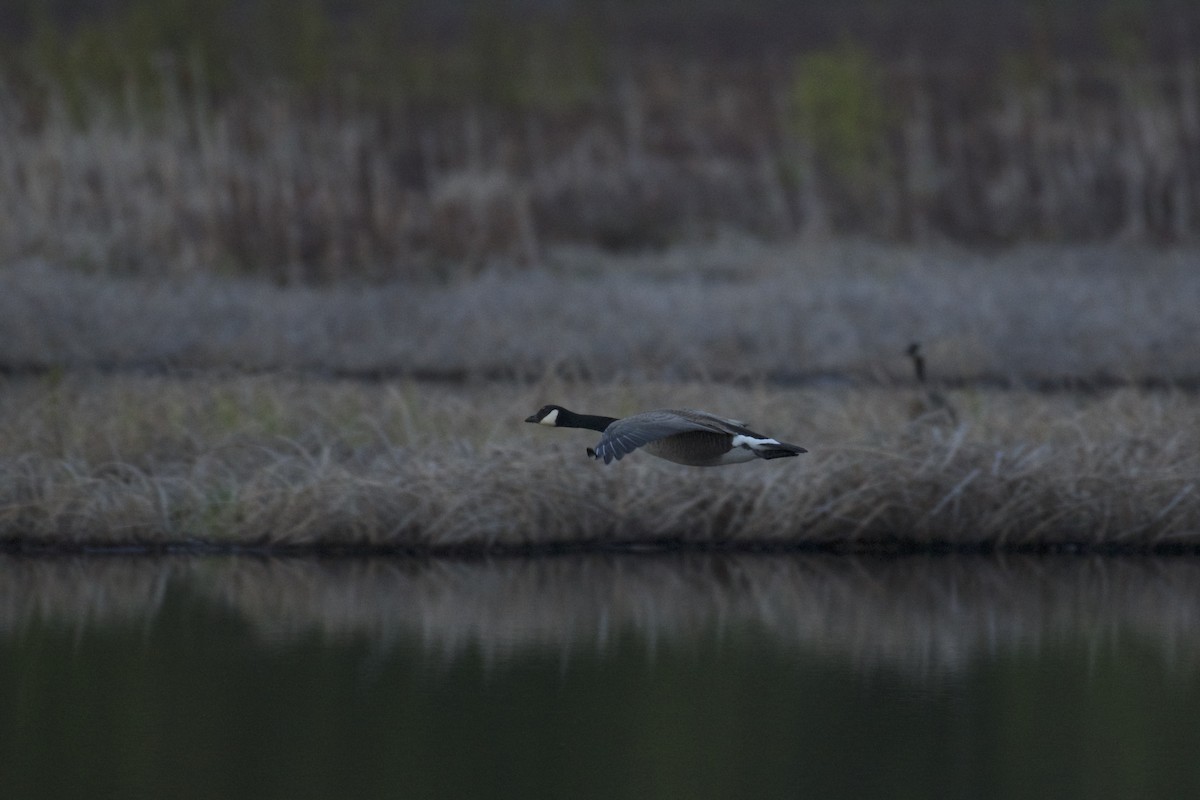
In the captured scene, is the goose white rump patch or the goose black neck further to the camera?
the goose black neck

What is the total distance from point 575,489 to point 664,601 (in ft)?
3.69

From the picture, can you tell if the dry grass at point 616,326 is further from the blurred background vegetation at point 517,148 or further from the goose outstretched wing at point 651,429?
the goose outstretched wing at point 651,429

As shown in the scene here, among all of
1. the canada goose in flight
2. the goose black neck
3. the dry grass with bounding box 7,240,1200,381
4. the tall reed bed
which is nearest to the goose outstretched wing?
the canada goose in flight

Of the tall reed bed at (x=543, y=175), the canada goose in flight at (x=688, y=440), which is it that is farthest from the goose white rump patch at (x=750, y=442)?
the tall reed bed at (x=543, y=175)

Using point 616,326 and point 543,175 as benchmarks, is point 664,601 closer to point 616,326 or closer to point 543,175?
point 616,326

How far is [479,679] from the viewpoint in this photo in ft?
24.2

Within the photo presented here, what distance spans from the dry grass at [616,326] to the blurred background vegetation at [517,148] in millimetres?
1860

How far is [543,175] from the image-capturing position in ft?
85.8

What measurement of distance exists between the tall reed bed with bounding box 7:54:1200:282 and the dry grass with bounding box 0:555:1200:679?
8771 mm

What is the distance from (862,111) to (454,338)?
50.0 feet

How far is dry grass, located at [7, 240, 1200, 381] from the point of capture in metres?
14.2

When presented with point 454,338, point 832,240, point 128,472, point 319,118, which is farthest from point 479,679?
point 319,118

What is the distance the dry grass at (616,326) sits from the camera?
14195 millimetres

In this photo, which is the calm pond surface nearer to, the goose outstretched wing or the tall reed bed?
the goose outstretched wing
